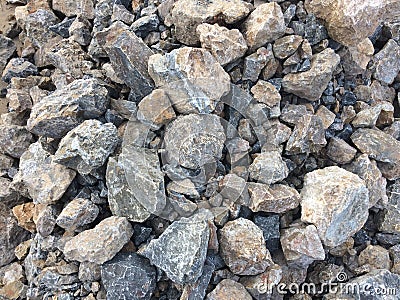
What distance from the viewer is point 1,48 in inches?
160

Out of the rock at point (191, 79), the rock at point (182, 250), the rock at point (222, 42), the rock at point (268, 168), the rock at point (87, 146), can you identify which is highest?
the rock at point (222, 42)

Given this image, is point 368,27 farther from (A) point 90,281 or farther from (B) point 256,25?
(A) point 90,281

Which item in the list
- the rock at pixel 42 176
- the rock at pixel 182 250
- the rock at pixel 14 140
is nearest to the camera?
the rock at pixel 182 250

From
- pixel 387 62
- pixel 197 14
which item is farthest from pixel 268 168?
pixel 387 62

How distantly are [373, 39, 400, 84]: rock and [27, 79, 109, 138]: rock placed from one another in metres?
2.06

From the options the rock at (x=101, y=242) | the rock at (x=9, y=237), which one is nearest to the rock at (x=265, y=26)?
the rock at (x=101, y=242)

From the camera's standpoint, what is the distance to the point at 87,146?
273 centimetres

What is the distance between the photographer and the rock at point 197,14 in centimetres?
305

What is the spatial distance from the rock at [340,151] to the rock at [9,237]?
225 centimetres

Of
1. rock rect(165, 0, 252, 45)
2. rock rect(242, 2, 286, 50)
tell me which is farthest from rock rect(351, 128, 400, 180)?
rock rect(165, 0, 252, 45)

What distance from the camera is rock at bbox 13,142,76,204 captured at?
9.41 feet

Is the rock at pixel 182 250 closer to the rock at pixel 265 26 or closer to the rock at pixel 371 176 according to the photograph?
the rock at pixel 371 176

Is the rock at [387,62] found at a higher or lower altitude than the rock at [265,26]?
lower

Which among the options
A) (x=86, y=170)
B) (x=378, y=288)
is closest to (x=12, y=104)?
(x=86, y=170)
